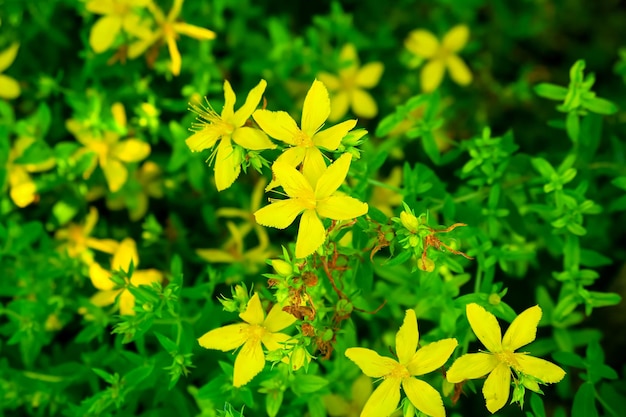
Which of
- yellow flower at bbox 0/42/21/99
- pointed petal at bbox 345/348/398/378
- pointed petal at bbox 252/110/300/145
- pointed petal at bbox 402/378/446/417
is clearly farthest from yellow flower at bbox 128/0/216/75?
pointed petal at bbox 402/378/446/417

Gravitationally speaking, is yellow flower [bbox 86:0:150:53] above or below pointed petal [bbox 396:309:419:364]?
above

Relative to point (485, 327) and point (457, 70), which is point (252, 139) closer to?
point (485, 327)

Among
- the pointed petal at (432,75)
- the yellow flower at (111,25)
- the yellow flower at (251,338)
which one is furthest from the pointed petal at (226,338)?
the pointed petal at (432,75)

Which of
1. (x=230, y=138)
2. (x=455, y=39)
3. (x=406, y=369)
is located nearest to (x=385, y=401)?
(x=406, y=369)

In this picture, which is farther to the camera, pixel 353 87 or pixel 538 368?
pixel 353 87

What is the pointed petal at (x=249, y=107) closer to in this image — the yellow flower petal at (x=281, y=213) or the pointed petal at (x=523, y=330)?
the yellow flower petal at (x=281, y=213)

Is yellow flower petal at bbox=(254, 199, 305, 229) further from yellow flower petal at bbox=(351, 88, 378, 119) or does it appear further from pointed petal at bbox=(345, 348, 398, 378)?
yellow flower petal at bbox=(351, 88, 378, 119)
